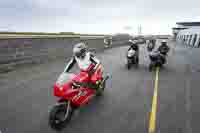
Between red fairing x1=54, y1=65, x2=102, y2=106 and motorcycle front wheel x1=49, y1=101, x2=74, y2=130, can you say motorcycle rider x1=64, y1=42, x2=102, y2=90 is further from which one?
motorcycle front wheel x1=49, y1=101, x2=74, y2=130

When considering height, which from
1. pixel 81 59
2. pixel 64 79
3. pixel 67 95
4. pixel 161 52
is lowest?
pixel 67 95

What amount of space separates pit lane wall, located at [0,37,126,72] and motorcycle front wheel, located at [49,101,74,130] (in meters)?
7.41

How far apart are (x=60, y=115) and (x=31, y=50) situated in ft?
30.8

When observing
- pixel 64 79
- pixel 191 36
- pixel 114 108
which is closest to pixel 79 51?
pixel 64 79

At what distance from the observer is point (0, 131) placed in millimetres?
3471

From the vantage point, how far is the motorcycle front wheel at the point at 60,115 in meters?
3.40

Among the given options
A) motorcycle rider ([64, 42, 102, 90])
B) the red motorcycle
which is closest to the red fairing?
the red motorcycle

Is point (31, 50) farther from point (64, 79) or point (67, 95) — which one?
point (67, 95)

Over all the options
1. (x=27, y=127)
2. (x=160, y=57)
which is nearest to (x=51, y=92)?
(x=27, y=127)

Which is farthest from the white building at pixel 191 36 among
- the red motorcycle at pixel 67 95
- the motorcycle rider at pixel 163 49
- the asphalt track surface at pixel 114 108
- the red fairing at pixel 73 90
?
the red motorcycle at pixel 67 95

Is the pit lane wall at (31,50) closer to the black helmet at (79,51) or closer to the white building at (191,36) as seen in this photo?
the black helmet at (79,51)

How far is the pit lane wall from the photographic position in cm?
968

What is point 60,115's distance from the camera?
360cm

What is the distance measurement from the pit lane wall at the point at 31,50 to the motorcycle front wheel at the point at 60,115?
292 inches
